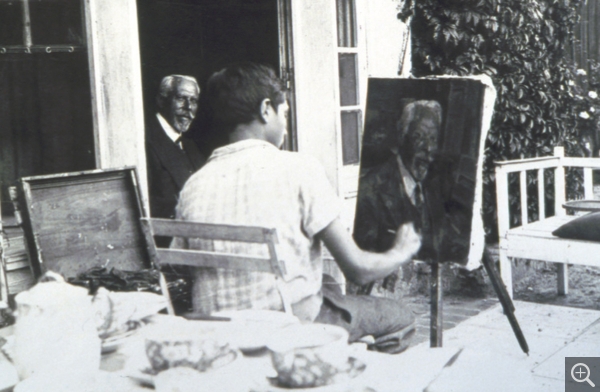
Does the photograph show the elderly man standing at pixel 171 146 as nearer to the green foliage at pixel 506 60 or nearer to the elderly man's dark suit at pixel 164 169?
the elderly man's dark suit at pixel 164 169

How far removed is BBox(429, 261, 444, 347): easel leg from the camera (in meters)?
2.97

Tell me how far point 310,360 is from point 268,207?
0.68 meters

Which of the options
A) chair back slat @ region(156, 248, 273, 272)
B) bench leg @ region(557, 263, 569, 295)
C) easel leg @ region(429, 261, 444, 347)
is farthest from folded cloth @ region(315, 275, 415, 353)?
bench leg @ region(557, 263, 569, 295)

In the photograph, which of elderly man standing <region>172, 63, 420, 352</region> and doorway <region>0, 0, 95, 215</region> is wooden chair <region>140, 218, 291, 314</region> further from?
doorway <region>0, 0, 95, 215</region>

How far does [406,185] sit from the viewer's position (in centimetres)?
303

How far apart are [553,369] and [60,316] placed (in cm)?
323

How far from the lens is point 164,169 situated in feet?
14.4

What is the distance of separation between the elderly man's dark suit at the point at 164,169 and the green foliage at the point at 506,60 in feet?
9.22

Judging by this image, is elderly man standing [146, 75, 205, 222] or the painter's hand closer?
the painter's hand

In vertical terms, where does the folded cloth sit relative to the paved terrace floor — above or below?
above

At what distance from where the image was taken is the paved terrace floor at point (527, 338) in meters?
1.86

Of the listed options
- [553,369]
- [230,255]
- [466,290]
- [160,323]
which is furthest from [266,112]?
[466,290]

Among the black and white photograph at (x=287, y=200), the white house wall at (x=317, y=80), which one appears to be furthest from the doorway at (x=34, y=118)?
the white house wall at (x=317, y=80)

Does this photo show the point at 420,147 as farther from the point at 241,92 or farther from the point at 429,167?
the point at 241,92
